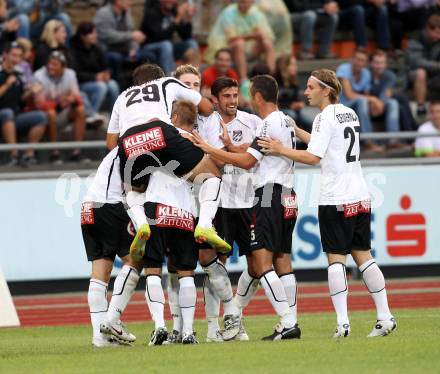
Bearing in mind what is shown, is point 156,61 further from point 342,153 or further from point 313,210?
point 342,153

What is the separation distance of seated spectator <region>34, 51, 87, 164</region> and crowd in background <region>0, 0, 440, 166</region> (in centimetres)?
2

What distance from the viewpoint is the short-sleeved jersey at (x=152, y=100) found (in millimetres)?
11438

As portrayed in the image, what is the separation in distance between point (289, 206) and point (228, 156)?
82 centimetres

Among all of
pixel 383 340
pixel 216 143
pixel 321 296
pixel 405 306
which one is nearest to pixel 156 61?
pixel 321 296

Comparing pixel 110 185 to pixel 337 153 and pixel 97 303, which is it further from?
pixel 337 153

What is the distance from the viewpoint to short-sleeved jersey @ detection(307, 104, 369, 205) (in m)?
11.6

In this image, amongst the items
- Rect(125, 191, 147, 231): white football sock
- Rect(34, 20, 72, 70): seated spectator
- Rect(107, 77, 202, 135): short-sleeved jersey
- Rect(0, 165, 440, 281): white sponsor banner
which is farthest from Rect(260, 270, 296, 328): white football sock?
Rect(34, 20, 72, 70): seated spectator

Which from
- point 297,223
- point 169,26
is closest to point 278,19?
point 169,26

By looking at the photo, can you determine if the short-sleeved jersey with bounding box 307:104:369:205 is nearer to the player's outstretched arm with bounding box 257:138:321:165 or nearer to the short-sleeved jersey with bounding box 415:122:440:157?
the player's outstretched arm with bounding box 257:138:321:165

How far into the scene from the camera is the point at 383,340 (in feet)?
36.7

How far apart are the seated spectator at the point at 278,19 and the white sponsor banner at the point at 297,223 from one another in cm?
400

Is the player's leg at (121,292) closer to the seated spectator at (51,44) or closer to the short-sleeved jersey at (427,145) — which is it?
the short-sleeved jersey at (427,145)

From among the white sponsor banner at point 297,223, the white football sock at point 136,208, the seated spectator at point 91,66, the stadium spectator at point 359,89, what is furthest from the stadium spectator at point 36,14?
the white football sock at point 136,208

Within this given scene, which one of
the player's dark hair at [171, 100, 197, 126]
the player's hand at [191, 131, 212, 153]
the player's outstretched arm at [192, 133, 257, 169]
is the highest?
the player's dark hair at [171, 100, 197, 126]
